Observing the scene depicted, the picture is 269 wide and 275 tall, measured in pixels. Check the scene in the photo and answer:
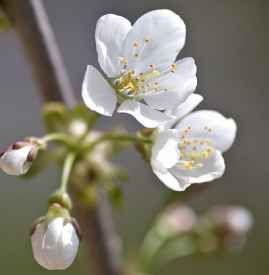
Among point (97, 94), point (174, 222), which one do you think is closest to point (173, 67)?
point (97, 94)

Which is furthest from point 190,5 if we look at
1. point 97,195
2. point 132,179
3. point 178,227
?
point 97,195

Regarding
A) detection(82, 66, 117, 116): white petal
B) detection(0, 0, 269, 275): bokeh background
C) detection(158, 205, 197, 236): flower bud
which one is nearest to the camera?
detection(82, 66, 117, 116): white petal

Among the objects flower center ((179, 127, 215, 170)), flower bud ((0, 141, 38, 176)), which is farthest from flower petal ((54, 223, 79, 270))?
flower center ((179, 127, 215, 170))

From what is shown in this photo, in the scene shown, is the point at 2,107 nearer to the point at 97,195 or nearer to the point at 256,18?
the point at 256,18

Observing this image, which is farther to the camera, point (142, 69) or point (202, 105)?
point (202, 105)

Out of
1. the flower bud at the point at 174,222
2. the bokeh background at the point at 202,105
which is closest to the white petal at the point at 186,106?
the flower bud at the point at 174,222

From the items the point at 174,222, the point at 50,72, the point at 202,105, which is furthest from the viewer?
the point at 202,105

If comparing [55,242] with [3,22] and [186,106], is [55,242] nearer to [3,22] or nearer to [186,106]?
[186,106]

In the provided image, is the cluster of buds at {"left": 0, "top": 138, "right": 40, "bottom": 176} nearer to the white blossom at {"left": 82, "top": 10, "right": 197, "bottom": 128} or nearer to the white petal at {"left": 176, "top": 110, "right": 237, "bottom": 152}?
the white blossom at {"left": 82, "top": 10, "right": 197, "bottom": 128}
